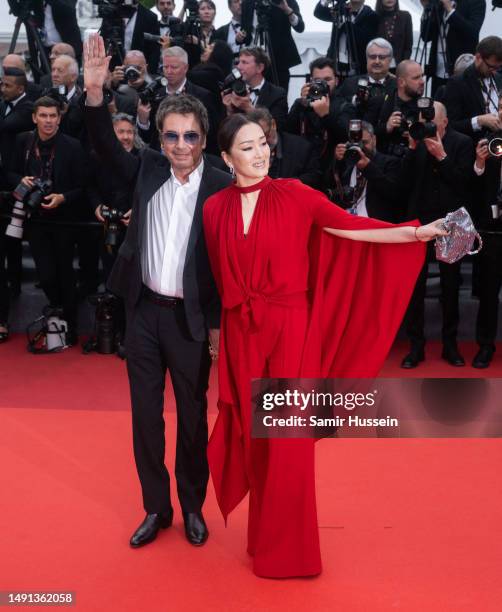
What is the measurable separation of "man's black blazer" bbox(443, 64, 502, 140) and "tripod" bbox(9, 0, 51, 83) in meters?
3.82

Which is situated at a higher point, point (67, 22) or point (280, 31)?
point (67, 22)

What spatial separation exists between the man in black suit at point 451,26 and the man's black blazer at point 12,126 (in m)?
3.56

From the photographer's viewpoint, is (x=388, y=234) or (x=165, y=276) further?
(x=165, y=276)

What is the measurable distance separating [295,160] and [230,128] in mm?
3279

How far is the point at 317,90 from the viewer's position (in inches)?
263

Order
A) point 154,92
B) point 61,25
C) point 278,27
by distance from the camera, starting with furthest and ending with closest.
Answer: point 61,25 → point 278,27 → point 154,92

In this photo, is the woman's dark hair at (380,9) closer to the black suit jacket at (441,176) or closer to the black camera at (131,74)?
the black camera at (131,74)

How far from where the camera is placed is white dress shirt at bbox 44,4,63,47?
8953 mm

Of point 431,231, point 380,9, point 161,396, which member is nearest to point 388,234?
point 431,231

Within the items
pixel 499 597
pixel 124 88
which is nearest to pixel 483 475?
pixel 499 597

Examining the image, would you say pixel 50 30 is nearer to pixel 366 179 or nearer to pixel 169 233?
pixel 366 179

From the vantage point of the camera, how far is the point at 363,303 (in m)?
3.50

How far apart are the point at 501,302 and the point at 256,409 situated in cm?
422

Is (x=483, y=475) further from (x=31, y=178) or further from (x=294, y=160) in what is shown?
(x=31, y=178)
